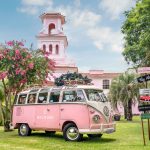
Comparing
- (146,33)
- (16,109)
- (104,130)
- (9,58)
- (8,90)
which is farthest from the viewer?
(8,90)

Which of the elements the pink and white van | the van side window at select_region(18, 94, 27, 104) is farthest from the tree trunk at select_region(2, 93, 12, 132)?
the pink and white van

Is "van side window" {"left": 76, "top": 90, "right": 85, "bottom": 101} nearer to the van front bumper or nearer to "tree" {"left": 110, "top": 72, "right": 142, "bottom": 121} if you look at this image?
the van front bumper

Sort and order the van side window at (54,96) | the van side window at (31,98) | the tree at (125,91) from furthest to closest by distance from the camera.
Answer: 1. the tree at (125,91)
2. the van side window at (31,98)
3. the van side window at (54,96)

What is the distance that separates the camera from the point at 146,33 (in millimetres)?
18234

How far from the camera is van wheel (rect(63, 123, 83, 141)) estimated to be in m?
14.2

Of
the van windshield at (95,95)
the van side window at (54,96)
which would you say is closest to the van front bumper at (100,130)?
the van windshield at (95,95)

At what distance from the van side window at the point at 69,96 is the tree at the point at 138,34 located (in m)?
5.53

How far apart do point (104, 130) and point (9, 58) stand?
8.26 meters

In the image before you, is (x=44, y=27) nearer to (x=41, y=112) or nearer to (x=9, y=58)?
(x=9, y=58)

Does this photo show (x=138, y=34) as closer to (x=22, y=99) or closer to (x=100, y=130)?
(x=22, y=99)

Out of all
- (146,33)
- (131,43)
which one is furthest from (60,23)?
(146,33)

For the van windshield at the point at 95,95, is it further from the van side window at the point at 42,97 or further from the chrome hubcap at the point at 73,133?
the van side window at the point at 42,97

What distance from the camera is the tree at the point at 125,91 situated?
38031 millimetres

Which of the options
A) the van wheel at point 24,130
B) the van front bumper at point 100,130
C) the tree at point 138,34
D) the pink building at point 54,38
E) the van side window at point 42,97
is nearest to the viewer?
the van front bumper at point 100,130
